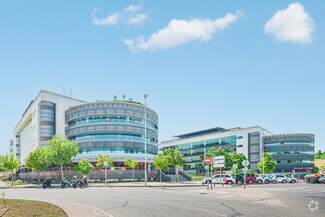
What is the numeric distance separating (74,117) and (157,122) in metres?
24.6

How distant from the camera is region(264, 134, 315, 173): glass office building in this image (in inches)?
3974

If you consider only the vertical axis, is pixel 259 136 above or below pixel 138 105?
below

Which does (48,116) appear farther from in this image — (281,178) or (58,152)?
(281,178)

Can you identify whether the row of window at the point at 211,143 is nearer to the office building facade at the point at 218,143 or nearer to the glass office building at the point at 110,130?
the office building facade at the point at 218,143

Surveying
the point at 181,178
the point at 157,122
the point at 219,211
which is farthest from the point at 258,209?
the point at 157,122

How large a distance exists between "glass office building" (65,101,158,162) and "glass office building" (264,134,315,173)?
5193 centimetres

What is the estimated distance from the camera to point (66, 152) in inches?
1932

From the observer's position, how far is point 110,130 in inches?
2795

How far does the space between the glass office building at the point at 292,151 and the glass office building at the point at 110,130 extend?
5193cm

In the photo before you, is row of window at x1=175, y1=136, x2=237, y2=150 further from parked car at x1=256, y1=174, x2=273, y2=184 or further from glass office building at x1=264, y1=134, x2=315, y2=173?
parked car at x1=256, y1=174, x2=273, y2=184

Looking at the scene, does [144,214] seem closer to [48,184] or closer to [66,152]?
[48,184]

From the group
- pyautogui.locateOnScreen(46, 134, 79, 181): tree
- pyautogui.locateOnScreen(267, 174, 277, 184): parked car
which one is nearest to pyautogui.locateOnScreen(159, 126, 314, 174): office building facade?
pyautogui.locateOnScreen(267, 174, 277, 184): parked car

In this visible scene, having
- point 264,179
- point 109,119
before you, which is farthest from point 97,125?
point 264,179

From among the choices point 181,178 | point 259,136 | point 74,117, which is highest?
point 74,117
